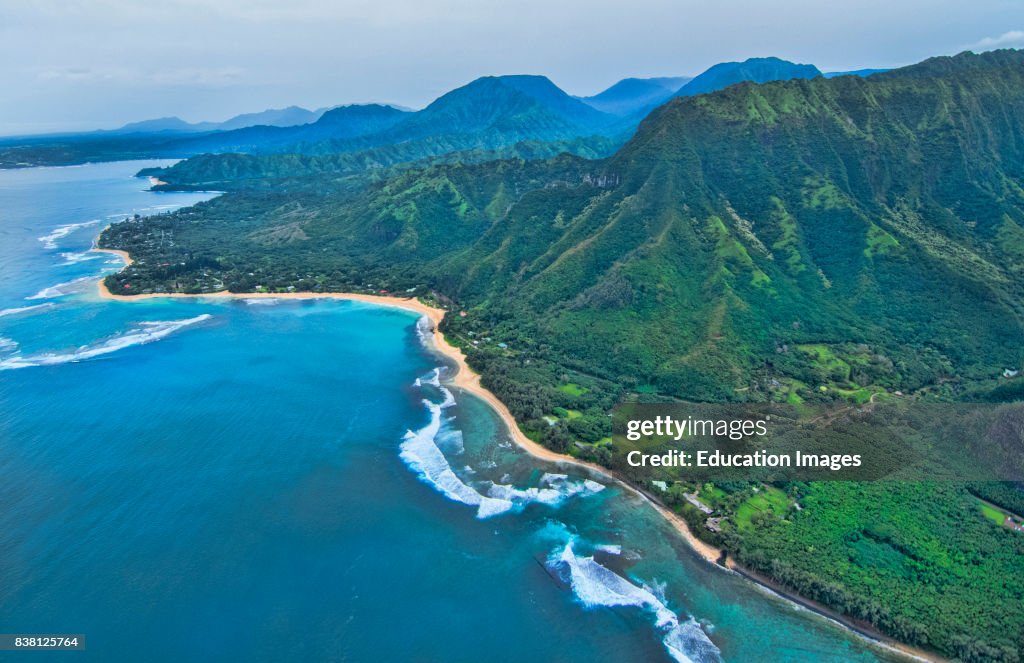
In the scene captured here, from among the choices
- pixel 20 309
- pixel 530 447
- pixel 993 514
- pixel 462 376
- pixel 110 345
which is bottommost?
pixel 530 447

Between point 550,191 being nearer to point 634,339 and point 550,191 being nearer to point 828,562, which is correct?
point 634,339

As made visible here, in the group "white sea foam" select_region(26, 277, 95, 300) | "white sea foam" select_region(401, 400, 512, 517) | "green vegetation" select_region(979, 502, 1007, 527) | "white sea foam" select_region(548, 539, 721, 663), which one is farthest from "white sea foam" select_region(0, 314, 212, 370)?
"green vegetation" select_region(979, 502, 1007, 527)

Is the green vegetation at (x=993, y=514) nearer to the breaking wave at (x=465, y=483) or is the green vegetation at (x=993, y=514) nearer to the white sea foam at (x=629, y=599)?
the white sea foam at (x=629, y=599)

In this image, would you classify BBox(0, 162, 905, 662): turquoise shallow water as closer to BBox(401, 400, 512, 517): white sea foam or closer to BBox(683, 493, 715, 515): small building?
BBox(401, 400, 512, 517): white sea foam

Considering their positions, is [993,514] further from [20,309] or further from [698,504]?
[20,309]

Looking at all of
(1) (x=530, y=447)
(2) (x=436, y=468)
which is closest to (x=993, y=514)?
(1) (x=530, y=447)

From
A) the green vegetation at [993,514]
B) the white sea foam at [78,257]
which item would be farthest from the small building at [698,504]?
the white sea foam at [78,257]
